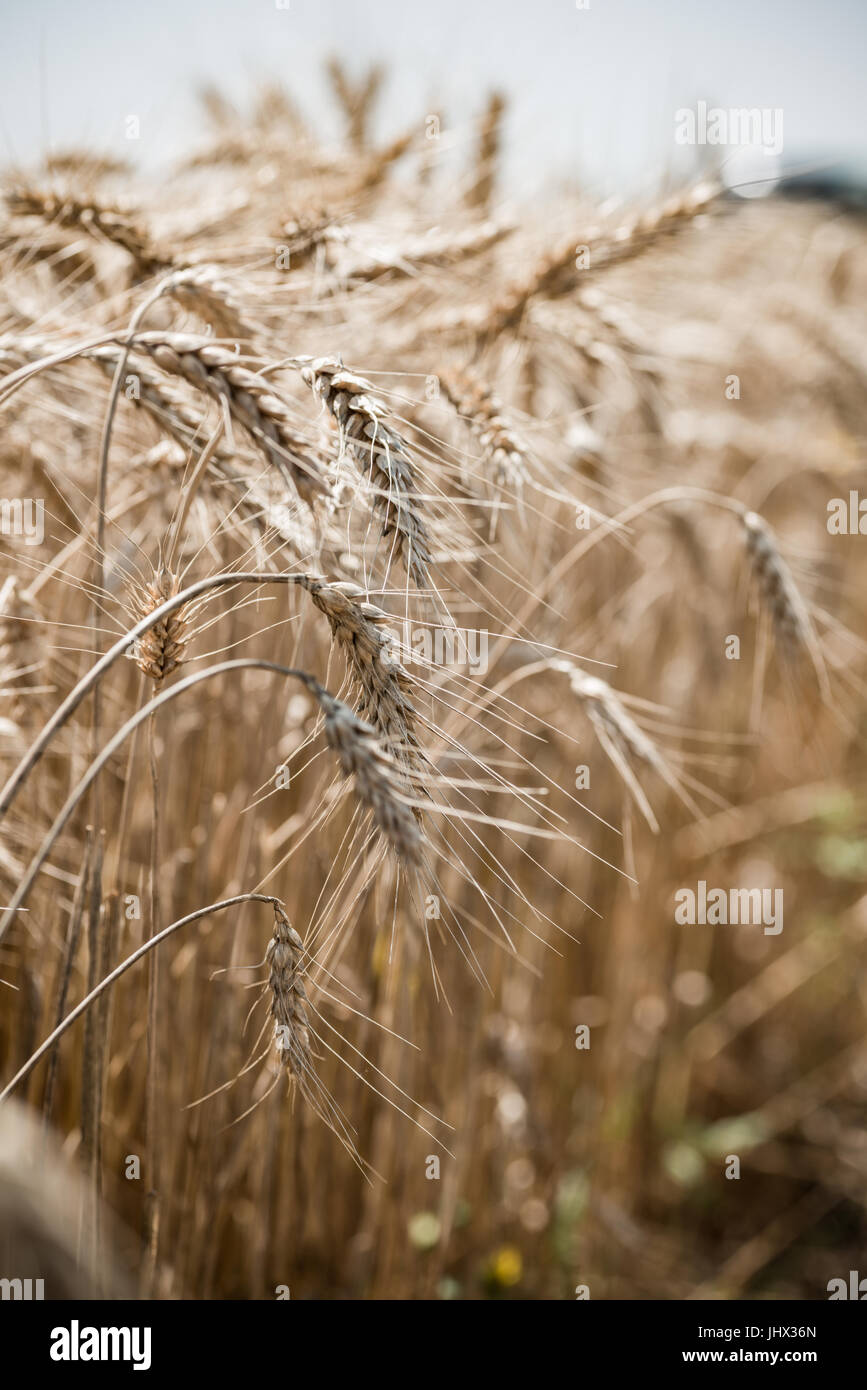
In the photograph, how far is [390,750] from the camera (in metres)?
0.93

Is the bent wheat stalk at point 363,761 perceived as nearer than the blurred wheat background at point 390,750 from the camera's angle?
Yes

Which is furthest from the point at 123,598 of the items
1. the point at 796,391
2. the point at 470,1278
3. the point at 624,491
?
the point at 796,391

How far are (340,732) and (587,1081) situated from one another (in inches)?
69.5

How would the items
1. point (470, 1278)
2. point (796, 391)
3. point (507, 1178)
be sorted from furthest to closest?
point (796, 391) → point (507, 1178) → point (470, 1278)

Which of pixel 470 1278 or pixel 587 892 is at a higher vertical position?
pixel 587 892

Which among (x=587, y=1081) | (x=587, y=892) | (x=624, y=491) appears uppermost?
(x=624, y=491)

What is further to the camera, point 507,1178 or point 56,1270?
point 507,1178

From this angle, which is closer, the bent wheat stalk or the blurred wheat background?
the bent wheat stalk

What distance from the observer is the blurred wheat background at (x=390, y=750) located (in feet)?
3.35

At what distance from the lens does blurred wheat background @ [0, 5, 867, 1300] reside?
102cm

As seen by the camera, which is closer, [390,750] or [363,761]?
[363,761]
